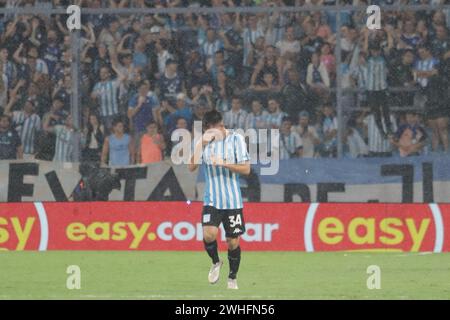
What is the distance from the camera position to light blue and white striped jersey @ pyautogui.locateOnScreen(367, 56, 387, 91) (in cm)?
1875

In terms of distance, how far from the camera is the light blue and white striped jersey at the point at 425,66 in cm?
1880

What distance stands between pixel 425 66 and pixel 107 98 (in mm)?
4861

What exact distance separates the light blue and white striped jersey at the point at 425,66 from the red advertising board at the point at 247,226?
1.87 m

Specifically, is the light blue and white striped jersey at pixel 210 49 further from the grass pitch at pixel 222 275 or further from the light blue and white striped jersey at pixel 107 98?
the grass pitch at pixel 222 275

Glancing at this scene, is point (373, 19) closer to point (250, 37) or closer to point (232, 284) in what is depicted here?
point (250, 37)

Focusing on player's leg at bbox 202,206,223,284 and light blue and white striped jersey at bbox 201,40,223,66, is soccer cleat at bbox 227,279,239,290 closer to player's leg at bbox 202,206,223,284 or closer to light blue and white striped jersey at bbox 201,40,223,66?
player's leg at bbox 202,206,223,284

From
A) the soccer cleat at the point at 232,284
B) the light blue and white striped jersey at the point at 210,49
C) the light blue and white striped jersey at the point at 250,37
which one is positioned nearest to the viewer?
the soccer cleat at the point at 232,284

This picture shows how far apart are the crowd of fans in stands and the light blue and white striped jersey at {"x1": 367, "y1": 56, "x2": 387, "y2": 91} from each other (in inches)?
0.6

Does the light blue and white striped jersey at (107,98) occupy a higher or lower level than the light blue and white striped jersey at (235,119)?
higher

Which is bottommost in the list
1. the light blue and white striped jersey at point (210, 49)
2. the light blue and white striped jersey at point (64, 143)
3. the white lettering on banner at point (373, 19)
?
the light blue and white striped jersey at point (64, 143)

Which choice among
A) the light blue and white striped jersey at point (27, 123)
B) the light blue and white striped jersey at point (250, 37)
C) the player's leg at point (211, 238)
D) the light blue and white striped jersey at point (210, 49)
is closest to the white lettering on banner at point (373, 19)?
the light blue and white striped jersey at point (250, 37)

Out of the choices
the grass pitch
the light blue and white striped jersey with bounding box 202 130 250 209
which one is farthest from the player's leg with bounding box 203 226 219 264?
the grass pitch

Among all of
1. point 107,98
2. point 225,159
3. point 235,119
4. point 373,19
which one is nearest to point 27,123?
point 107,98
